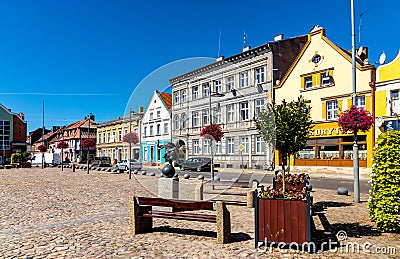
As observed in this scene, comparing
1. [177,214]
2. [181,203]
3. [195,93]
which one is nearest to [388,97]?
[195,93]

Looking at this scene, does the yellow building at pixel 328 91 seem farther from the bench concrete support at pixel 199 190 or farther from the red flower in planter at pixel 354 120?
the bench concrete support at pixel 199 190

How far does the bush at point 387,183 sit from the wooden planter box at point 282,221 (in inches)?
80.8

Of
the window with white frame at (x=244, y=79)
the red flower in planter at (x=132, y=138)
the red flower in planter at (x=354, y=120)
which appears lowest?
the red flower in planter at (x=132, y=138)

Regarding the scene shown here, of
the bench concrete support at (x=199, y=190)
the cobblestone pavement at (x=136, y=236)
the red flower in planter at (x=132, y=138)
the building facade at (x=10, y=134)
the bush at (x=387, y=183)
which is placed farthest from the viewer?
the building facade at (x=10, y=134)

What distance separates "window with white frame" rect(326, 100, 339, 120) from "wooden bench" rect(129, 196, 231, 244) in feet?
74.8

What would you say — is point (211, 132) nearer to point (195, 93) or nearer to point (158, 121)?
point (158, 121)

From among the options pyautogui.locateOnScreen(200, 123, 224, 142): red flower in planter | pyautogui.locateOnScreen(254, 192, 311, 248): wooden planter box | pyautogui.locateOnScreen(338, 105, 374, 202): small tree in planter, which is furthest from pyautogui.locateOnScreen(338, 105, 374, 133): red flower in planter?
pyautogui.locateOnScreen(254, 192, 311, 248): wooden planter box

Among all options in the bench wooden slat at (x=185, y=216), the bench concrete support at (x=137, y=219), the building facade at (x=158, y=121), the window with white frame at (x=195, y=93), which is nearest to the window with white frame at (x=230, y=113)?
the window with white frame at (x=195, y=93)

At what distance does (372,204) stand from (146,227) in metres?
4.70

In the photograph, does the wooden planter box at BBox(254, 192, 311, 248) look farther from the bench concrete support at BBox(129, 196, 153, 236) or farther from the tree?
the bench concrete support at BBox(129, 196, 153, 236)

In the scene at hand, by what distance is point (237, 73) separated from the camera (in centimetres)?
3067

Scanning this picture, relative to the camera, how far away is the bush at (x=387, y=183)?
626 cm

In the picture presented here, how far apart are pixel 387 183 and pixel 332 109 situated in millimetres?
21541

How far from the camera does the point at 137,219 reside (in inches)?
260
